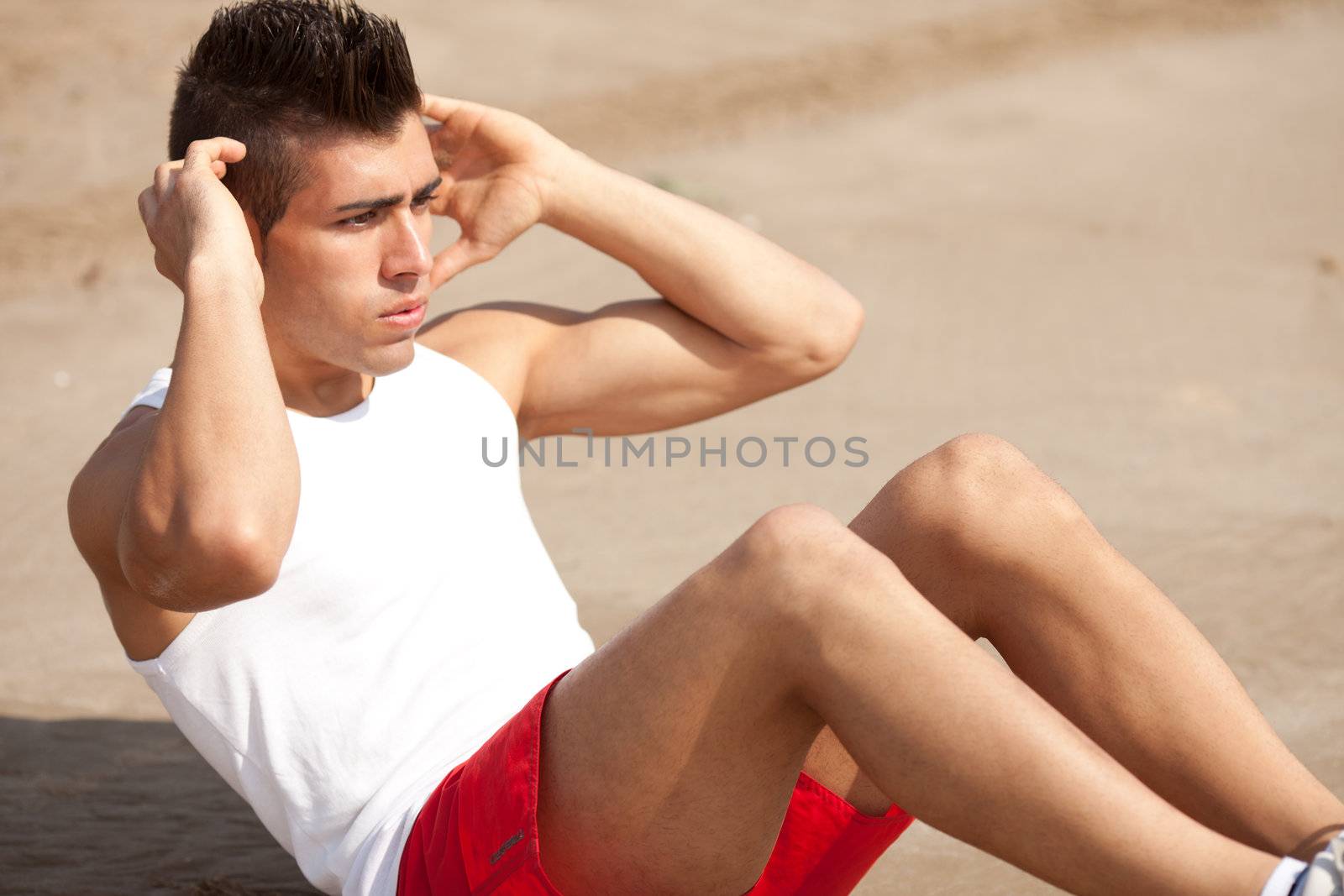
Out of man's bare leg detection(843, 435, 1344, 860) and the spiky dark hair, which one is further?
the spiky dark hair

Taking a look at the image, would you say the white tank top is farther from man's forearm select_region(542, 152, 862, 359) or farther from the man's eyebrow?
man's forearm select_region(542, 152, 862, 359)

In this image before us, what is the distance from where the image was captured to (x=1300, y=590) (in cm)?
404

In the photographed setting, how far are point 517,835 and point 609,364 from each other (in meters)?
1.15

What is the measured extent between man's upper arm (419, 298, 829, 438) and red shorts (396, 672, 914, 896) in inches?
35.4

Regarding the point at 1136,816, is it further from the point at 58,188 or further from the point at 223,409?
the point at 58,188

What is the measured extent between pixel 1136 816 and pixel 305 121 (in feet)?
5.43

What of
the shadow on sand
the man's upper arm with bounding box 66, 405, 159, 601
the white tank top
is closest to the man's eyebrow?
the white tank top

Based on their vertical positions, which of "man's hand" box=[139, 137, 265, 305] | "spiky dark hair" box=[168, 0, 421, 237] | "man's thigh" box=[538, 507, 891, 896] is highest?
"spiky dark hair" box=[168, 0, 421, 237]

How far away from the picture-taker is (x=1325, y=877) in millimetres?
1707

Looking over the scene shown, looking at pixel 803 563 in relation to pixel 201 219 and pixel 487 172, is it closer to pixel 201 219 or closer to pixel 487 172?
pixel 201 219

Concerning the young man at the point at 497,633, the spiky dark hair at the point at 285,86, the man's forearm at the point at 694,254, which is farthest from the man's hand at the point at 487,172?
the spiky dark hair at the point at 285,86

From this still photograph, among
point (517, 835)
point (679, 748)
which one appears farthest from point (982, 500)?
point (517, 835)

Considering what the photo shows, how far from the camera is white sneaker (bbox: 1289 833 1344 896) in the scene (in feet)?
5.58

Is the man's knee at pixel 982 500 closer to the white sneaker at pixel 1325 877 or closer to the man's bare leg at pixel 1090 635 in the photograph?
the man's bare leg at pixel 1090 635
